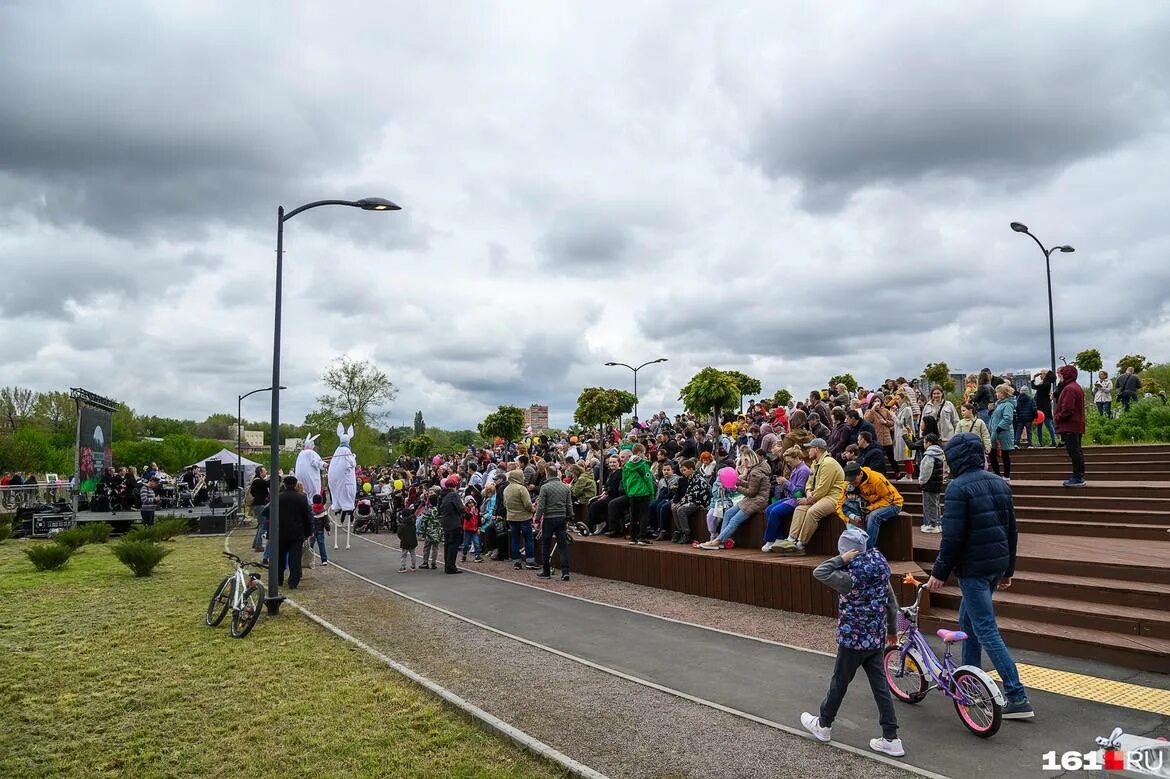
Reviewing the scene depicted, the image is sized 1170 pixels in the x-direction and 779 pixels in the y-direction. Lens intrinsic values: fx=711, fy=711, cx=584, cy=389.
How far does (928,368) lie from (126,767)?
54427 millimetres

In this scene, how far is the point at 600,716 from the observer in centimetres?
635

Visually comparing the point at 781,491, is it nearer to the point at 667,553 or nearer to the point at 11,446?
the point at 667,553

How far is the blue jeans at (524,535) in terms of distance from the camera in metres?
15.7

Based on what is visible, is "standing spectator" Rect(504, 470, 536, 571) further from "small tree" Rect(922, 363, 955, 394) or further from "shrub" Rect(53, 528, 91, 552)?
"small tree" Rect(922, 363, 955, 394)

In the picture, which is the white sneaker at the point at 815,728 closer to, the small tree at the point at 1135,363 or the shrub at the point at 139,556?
the shrub at the point at 139,556

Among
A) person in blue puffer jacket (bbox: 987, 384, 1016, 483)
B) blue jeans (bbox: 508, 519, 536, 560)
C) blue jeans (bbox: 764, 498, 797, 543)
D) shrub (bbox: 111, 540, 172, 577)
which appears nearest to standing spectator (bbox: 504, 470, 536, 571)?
blue jeans (bbox: 508, 519, 536, 560)

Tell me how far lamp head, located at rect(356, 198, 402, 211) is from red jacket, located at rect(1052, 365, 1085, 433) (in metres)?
11.4

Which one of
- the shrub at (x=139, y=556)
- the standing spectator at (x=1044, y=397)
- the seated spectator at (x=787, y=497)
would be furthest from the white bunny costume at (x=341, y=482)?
the standing spectator at (x=1044, y=397)

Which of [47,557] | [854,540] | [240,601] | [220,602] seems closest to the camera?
[854,540]

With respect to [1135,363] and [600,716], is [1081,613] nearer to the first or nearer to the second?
[600,716]

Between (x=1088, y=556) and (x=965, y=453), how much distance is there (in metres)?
4.87

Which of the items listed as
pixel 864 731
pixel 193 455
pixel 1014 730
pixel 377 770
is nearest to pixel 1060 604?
pixel 1014 730

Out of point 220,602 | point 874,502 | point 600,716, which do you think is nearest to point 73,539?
point 220,602

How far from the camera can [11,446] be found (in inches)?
1724
